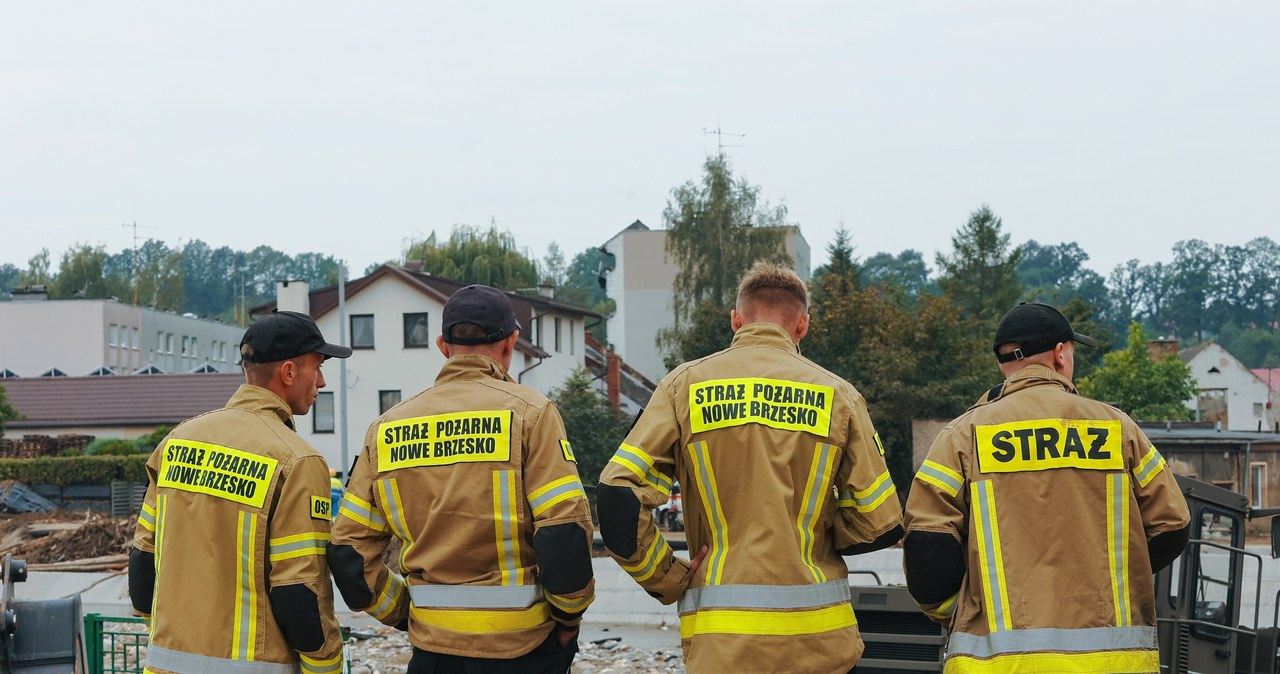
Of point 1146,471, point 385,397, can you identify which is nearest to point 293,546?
point 1146,471

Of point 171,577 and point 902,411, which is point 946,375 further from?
point 171,577

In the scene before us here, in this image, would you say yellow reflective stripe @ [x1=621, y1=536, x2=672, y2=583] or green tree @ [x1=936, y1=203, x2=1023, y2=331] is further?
green tree @ [x1=936, y1=203, x2=1023, y2=331]

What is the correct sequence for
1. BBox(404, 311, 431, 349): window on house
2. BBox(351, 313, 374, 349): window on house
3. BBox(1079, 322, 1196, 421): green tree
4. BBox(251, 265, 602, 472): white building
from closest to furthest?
BBox(251, 265, 602, 472): white building, BBox(404, 311, 431, 349): window on house, BBox(351, 313, 374, 349): window on house, BBox(1079, 322, 1196, 421): green tree

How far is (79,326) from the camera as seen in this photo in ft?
249

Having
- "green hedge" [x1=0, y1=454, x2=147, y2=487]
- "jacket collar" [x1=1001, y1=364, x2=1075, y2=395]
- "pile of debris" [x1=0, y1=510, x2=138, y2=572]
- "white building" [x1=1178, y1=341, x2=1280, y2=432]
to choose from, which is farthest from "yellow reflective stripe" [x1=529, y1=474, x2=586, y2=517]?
Result: "white building" [x1=1178, y1=341, x2=1280, y2=432]

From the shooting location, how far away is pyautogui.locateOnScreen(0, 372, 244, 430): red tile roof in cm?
5375

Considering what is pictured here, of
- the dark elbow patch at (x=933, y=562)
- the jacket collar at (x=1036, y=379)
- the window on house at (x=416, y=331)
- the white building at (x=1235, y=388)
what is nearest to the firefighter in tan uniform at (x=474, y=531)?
the dark elbow patch at (x=933, y=562)

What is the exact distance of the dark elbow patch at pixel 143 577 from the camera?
530 centimetres

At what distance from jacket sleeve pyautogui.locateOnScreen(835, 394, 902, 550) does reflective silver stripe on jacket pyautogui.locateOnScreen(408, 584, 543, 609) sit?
3.92ft

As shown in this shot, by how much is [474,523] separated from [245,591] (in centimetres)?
91

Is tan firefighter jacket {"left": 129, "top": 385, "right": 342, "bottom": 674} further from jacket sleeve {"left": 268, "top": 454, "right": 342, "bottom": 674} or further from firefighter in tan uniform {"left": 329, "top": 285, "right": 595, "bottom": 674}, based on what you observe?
firefighter in tan uniform {"left": 329, "top": 285, "right": 595, "bottom": 674}

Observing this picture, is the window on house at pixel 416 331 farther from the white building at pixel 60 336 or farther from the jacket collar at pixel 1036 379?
the jacket collar at pixel 1036 379

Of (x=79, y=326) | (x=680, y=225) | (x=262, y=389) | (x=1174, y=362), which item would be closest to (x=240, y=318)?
(x=79, y=326)

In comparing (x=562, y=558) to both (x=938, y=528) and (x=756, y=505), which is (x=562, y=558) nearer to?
(x=756, y=505)
